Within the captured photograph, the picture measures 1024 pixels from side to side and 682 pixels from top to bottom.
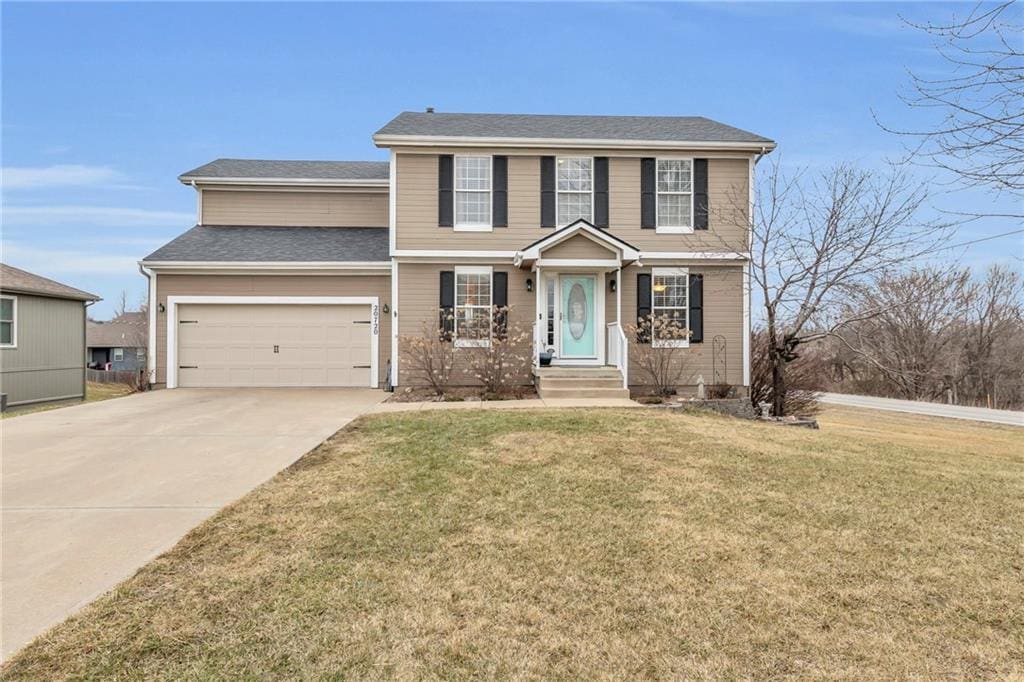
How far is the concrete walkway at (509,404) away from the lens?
9836 millimetres

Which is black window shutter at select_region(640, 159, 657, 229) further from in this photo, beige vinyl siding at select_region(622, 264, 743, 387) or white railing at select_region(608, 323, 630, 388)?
white railing at select_region(608, 323, 630, 388)

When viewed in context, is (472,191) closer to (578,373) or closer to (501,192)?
(501,192)

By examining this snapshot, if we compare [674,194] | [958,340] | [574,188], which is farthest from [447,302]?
[958,340]

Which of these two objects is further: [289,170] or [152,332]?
[289,170]

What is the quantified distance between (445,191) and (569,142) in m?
3.07

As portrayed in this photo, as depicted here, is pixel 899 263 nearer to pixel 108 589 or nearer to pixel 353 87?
pixel 108 589

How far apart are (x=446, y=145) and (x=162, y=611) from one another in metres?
11.3

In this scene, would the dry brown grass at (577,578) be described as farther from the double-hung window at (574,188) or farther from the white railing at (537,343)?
the double-hung window at (574,188)

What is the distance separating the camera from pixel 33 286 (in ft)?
52.5

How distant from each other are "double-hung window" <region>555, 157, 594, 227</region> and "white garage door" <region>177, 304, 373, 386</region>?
5.46 m

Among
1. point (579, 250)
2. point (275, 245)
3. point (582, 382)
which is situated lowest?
point (582, 382)

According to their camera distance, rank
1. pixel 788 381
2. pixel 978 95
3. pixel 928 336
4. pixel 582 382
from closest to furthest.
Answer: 1. pixel 978 95
2. pixel 582 382
3. pixel 788 381
4. pixel 928 336

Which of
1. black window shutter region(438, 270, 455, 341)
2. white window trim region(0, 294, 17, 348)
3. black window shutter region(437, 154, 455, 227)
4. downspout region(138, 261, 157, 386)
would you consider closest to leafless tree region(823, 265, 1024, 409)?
black window shutter region(438, 270, 455, 341)

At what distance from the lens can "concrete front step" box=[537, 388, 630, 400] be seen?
11.1m
